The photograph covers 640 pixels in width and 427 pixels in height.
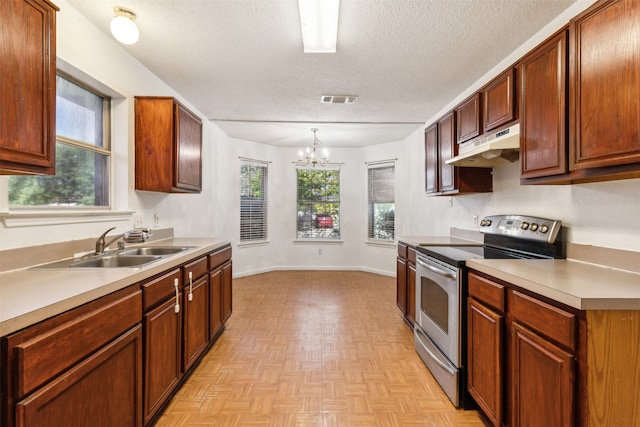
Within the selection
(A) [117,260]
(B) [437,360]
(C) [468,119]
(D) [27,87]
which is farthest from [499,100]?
(A) [117,260]

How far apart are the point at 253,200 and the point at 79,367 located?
4.70 metres

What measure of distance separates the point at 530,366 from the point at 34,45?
261cm

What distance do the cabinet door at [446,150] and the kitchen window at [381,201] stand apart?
96.3 inches

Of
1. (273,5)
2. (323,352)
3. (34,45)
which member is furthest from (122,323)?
(273,5)

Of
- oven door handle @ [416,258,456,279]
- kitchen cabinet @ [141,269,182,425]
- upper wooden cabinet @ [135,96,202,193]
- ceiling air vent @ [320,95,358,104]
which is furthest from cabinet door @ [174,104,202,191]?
oven door handle @ [416,258,456,279]

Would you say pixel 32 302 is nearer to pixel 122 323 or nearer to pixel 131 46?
pixel 122 323

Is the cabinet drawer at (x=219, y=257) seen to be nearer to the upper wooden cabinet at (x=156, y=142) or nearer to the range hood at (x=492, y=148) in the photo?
the upper wooden cabinet at (x=156, y=142)

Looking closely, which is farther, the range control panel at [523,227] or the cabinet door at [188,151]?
the cabinet door at [188,151]

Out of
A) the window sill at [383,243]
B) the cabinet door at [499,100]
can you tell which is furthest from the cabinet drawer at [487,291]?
the window sill at [383,243]

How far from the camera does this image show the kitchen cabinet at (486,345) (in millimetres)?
1571

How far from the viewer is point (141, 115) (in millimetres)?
2543

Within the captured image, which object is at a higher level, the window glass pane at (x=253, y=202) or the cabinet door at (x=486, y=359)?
the window glass pane at (x=253, y=202)

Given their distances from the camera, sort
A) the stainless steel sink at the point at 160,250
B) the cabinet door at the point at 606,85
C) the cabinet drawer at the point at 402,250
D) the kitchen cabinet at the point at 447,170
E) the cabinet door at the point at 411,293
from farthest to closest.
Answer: the cabinet drawer at the point at 402,250 → the cabinet door at the point at 411,293 → the kitchen cabinet at the point at 447,170 → the stainless steel sink at the point at 160,250 → the cabinet door at the point at 606,85

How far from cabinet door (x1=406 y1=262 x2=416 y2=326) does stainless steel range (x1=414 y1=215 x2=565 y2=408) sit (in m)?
0.25
